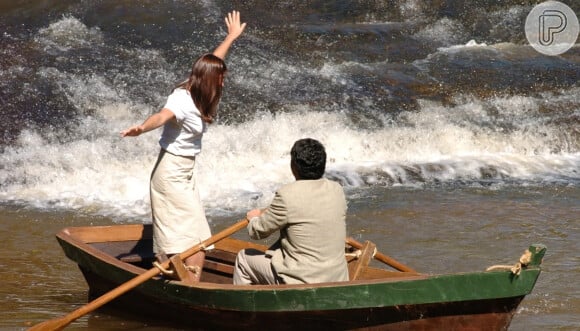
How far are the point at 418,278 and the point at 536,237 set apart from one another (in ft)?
12.8

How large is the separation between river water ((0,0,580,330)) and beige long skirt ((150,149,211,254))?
587mm

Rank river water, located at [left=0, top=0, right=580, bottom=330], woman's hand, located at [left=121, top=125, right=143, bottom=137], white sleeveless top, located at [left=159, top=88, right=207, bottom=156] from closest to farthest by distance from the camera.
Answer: woman's hand, located at [left=121, top=125, right=143, bottom=137]
white sleeveless top, located at [left=159, top=88, right=207, bottom=156]
river water, located at [left=0, top=0, right=580, bottom=330]

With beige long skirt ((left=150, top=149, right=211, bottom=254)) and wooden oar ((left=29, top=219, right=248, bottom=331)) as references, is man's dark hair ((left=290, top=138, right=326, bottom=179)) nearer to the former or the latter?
wooden oar ((left=29, top=219, right=248, bottom=331))

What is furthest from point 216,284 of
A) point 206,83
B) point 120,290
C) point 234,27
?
point 234,27

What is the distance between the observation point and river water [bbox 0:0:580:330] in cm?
844

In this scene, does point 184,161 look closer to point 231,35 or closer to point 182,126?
point 182,126

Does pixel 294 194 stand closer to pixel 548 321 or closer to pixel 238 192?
pixel 548 321

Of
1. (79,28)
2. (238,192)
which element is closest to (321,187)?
(238,192)

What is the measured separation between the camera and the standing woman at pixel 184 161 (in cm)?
588

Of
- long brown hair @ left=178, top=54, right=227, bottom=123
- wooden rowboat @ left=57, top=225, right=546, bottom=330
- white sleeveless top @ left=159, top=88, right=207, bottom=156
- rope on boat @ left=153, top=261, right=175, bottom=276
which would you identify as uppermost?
long brown hair @ left=178, top=54, right=227, bottom=123

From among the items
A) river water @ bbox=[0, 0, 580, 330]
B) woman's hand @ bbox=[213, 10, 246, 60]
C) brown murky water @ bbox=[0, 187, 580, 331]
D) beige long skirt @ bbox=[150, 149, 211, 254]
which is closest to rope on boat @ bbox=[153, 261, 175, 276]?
beige long skirt @ bbox=[150, 149, 211, 254]

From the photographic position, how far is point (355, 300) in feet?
17.1

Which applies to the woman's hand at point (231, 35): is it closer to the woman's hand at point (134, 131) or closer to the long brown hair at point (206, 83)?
the long brown hair at point (206, 83)

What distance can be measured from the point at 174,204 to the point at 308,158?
1.04m
